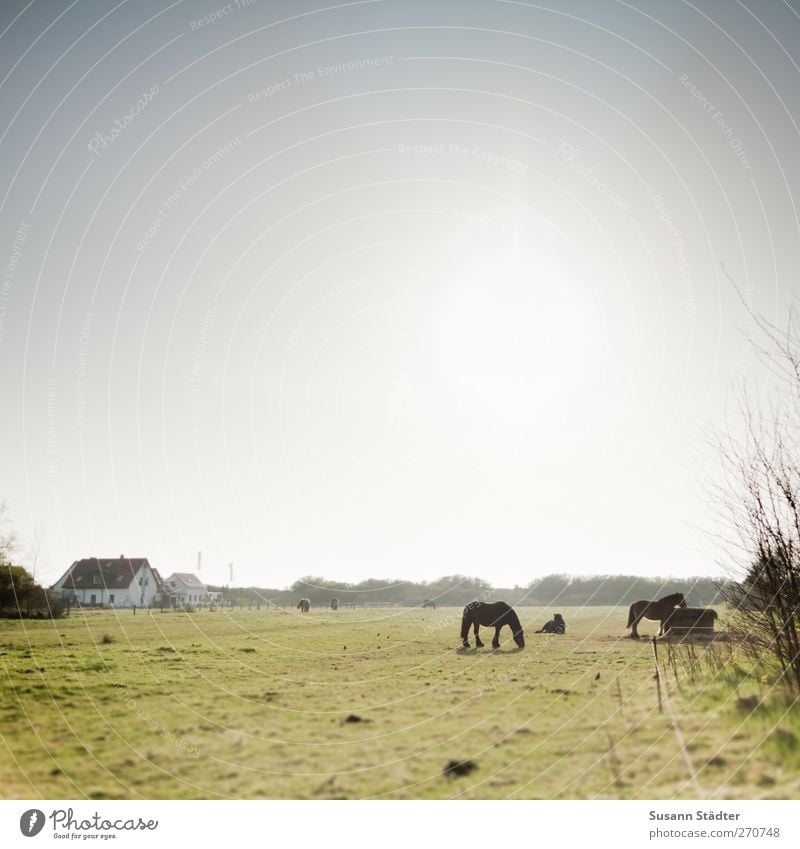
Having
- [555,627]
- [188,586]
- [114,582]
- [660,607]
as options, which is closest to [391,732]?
[555,627]

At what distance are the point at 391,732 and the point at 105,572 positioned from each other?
5961cm

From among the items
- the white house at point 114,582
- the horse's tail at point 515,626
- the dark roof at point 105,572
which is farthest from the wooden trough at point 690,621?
the dark roof at point 105,572

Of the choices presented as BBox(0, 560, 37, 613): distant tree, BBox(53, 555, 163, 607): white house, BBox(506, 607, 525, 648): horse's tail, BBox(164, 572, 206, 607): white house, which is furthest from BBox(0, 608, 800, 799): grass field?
BBox(164, 572, 206, 607): white house

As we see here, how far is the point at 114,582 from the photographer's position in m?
57.5

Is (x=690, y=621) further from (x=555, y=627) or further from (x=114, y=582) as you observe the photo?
(x=114, y=582)

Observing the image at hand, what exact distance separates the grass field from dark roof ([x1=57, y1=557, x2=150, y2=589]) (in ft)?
152

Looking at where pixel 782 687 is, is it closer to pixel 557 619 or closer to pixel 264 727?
pixel 264 727

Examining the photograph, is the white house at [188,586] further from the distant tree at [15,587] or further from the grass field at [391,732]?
the grass field at [391,732]

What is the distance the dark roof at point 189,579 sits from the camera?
71.2m

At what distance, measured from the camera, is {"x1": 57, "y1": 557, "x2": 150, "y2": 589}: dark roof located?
5459cm

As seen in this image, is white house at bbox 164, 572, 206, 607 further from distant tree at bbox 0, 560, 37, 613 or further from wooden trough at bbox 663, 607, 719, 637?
wooden trough at bbox 663, 607, 719, 637

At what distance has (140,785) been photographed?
22.3ft

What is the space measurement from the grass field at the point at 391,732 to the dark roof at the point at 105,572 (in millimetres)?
46395
